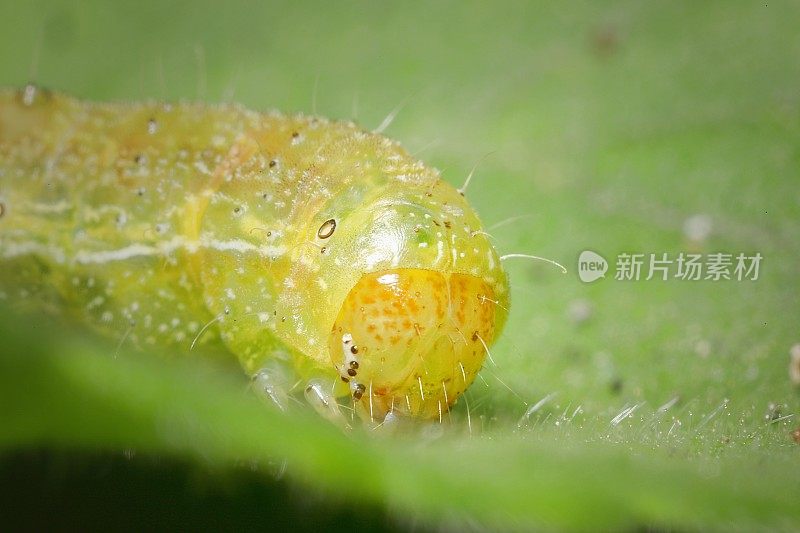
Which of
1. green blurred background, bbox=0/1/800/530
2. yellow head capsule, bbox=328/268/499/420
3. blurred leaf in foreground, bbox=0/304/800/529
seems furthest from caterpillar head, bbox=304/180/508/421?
blurred leaf in foreground, bbox=0/304/800/529

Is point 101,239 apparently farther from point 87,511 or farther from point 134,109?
point 87,511

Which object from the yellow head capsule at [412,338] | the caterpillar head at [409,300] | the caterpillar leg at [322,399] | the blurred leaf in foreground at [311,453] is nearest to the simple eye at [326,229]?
the caterpillar head at [409,300]

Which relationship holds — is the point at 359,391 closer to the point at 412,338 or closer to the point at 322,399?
the point at 322,399

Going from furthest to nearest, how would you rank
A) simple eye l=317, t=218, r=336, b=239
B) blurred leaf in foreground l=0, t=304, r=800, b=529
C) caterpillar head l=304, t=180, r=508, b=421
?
simple eye l=317, t=218, r=336, b=239 → caterpillar head l=304, t=180, r=508, b=421 → blurred leaf in foreground l=0, t=304, r=800, b=529

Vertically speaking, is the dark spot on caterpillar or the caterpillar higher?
the caterpillar

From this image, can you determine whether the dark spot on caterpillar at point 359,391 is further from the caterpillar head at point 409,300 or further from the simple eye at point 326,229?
the simple eye at point 326,229

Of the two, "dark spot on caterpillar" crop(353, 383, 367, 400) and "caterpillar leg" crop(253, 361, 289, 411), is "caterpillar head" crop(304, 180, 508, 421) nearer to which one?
"dark spot on caterpillar" crop(353, 383, 367, 400)

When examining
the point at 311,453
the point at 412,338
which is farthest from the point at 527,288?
the point at 311,453

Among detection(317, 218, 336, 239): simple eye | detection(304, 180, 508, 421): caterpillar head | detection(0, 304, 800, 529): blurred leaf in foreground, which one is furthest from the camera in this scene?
detection(317, 218, 336, 239): simple eye

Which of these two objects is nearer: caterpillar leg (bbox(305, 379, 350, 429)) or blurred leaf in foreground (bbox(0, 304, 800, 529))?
blurred leaf in foreground (bbox(0, 304, 800, 529))
